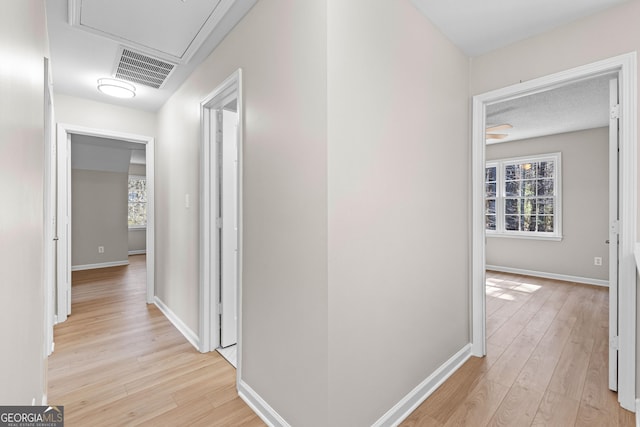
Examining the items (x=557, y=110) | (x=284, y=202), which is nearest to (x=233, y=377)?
(x=284, y=202)

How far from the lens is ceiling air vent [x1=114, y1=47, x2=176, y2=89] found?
244 cm

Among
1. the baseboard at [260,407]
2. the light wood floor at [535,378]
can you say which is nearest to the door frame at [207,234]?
the baseboard at [260,407]

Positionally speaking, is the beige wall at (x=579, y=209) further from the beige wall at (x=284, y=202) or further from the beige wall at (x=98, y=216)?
the beige wall at (x=98, y=216)

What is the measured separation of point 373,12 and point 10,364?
2.08m

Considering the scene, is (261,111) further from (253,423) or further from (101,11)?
(253,423)

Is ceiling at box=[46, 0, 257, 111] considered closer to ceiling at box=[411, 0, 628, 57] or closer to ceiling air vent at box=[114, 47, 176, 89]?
ceiling air vent at box=[114, 47, 176, 89]

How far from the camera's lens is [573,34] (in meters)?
2.01

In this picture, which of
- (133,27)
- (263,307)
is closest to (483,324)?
(263,307)

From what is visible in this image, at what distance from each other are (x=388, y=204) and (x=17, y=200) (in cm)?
157

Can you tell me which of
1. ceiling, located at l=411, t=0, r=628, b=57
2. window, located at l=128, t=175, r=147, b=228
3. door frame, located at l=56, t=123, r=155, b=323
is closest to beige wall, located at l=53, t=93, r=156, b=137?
door frame, located at l=56, t=123, r=155, b=323

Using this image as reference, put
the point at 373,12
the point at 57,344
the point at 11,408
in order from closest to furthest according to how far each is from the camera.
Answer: the point at 11,408, the point at 373,12, the point at 57,344

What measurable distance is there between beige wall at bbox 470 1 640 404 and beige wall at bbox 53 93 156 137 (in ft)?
12.6

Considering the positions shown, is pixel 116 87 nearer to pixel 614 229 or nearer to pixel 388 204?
pixel 388 204

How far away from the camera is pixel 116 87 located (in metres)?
2.90
